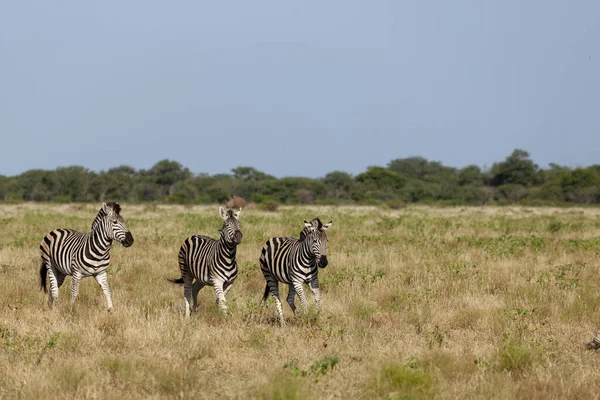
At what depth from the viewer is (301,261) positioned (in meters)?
9.09

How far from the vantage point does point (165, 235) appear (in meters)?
20.7

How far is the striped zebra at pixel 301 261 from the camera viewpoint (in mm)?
8953

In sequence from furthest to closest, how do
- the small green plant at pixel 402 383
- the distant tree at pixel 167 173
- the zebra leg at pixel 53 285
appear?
the distant tree at pixel 167 173 → the zebra leg at pixel 53 285 → the small green plant at pixel 402 383

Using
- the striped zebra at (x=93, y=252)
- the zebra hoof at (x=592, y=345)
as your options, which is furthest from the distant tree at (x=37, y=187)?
the zebra hoof at (x=592, y=345)

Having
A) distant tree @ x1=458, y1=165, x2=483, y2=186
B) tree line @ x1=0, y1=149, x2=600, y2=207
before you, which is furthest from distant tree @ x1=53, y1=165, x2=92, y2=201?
distant tree @ x1=458, y1=165, x2=483, y2=186

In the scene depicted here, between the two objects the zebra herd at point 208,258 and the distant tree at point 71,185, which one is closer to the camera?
the zebra herd at point 208,258

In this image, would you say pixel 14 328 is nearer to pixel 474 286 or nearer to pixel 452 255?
pixel 474 286

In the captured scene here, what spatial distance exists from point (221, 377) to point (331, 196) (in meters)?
71.1

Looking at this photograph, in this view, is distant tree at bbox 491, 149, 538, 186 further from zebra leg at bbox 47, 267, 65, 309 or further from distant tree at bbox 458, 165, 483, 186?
zebra leg at bbox 47, 267, 65, 309

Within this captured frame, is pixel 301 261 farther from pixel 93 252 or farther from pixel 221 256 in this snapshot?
pixel 93 252

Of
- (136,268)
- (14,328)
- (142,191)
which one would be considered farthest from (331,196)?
(14,328)

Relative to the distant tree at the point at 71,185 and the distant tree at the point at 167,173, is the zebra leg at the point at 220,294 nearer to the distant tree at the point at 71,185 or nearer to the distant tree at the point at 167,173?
the distant tree at the point at 71,185

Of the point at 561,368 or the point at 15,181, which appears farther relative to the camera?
the point at 15,181

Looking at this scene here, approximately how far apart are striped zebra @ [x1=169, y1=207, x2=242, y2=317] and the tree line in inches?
1880
